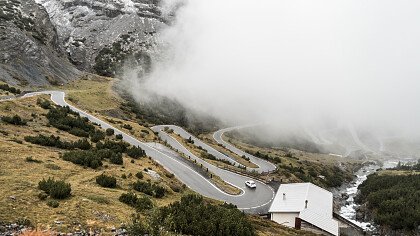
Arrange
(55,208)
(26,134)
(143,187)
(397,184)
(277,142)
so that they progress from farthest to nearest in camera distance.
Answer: (277,142)
(397,184)
(26,134)
(143,187)
(55,208)

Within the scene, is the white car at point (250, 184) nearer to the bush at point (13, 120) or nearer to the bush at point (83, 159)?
the bush at point (83, 159)

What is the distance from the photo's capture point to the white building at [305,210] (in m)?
44.8

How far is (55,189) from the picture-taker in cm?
2367

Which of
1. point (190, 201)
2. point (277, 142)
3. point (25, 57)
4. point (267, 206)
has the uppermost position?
point (277, 142)

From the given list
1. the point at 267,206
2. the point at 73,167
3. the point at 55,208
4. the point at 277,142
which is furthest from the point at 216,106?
the point at 55,208

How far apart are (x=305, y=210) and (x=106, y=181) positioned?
2664 centimetres

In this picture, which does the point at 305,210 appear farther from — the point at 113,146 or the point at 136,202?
the point at 136,202

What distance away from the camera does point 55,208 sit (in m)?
21.8

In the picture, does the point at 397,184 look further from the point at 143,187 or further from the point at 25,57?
the point at 25,57

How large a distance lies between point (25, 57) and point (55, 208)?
107 m

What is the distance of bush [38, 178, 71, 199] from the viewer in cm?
2348

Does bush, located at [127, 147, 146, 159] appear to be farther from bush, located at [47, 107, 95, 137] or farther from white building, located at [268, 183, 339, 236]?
white building, located at [268, 183, 339, 236]

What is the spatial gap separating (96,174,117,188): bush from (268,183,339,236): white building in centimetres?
2403

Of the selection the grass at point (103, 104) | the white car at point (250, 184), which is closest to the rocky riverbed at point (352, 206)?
the white car at point (250, 184)
